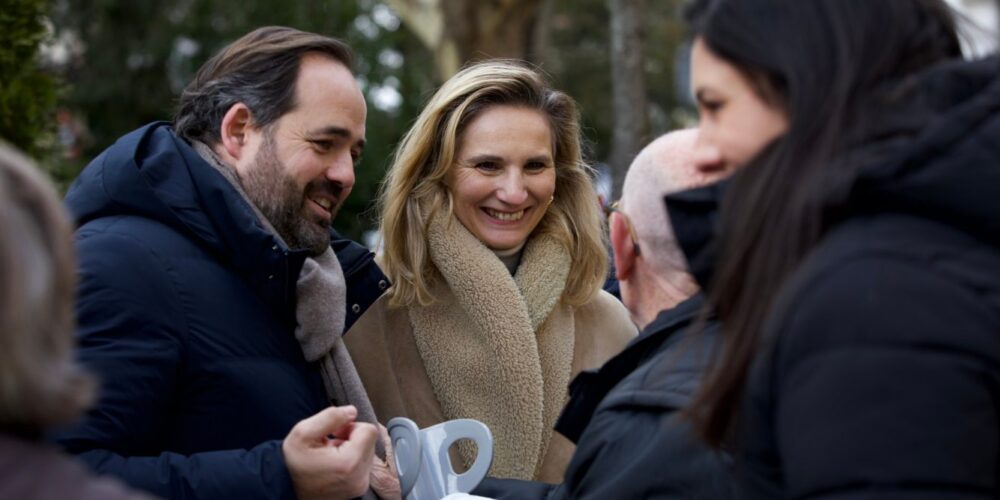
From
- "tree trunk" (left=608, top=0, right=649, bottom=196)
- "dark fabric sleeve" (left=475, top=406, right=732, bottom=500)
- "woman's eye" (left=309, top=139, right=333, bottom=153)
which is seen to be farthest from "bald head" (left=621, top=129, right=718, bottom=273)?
"tree trunk" (left=608, top=0, right=649, bottom=196)

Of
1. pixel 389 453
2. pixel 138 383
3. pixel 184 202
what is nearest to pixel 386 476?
pixel 389 453

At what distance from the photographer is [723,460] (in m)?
2.05

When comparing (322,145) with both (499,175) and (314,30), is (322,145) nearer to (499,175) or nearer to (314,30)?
(499,175)

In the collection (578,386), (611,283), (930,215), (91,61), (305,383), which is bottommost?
(91,61)

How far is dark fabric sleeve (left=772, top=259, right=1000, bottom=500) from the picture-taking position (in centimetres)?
148

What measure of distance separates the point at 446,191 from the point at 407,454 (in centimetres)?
101

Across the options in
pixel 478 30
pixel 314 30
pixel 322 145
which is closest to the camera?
pixel 322 145

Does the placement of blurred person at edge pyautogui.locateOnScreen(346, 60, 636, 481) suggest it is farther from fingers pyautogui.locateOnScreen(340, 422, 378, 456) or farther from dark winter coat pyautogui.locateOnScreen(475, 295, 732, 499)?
dark winter coat pyautogui.locateOnScreen(475, 295, 732, 499)

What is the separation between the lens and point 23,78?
4965 mm

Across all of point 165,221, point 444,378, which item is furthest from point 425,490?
point 165,221

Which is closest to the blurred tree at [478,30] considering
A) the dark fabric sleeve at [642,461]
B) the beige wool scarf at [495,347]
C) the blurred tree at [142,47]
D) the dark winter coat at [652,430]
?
the blurred tree at [142,47]

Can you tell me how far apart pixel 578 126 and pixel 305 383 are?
4.77ft

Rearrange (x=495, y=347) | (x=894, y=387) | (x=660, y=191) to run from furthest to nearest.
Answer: (x=495, y=347) < (x=660, y=191) < (x=894, y=387)

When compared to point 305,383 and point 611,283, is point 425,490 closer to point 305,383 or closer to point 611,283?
point 305,383
